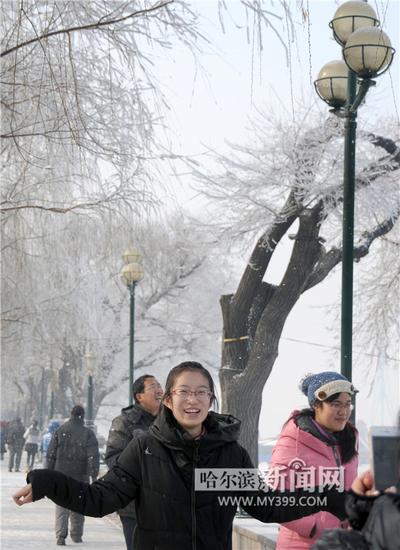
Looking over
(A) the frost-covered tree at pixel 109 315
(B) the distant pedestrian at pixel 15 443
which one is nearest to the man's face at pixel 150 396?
(A) the frost-covered tree at pixel 109 315

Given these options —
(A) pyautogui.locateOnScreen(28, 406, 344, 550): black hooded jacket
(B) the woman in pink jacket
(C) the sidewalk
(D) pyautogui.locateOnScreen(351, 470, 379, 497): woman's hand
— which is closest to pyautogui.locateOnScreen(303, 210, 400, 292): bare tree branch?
(C) the sidewalk

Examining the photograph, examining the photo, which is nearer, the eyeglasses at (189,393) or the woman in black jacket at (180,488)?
the woman in black jacket at (180,488)

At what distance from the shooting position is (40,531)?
1608 centimetres

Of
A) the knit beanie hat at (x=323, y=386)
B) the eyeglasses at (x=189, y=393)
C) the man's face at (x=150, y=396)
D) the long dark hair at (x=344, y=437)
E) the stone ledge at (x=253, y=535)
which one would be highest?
the man's face at (x=150, y=396)

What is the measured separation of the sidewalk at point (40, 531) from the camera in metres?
14.2

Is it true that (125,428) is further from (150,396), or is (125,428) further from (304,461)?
(304,461)

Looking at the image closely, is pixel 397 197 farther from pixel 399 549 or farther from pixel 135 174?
pixel 399 549

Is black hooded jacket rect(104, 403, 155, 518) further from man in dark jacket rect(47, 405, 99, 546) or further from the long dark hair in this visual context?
man in dark jacket rect(47, 405, 99, 546)

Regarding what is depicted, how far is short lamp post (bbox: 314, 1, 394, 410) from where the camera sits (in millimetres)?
10125

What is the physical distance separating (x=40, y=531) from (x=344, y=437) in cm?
1080

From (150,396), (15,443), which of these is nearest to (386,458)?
(150,396)

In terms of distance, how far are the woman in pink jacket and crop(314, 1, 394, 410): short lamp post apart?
13.9 feet

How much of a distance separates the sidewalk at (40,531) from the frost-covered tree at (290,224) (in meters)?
4.16

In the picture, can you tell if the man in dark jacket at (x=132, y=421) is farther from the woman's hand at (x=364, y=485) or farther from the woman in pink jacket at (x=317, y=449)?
the woman's hand at (x=364, y=485)
